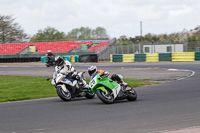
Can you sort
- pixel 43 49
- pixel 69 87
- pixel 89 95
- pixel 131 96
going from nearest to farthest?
1. pixel 131 96
2. pixel 69 87
3. pixel 89 95
4. pixel 43 49

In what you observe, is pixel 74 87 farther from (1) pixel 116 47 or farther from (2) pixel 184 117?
(1) pixel 116 47

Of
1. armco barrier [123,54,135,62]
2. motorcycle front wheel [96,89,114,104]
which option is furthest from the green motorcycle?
armco barrier [123,54,135,62]

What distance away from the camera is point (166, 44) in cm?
4134

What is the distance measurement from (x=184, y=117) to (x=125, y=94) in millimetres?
3161

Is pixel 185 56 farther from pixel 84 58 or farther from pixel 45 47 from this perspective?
pixel 45 47

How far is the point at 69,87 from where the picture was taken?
11281 mm

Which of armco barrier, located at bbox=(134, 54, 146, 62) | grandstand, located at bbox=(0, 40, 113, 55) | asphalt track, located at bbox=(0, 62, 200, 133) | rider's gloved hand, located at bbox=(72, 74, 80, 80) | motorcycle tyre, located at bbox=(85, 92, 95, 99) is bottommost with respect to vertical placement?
motorcycle tyre, located at bbox=(85, 92, 95, 99)

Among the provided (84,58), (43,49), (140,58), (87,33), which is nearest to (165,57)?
(140,58)

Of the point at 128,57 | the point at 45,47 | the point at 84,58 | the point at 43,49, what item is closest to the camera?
the point at 128,57

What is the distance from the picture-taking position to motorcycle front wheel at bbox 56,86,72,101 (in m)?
10.9

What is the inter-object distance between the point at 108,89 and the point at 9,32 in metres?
55.8

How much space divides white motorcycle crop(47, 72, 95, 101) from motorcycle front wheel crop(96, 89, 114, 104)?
1702mm

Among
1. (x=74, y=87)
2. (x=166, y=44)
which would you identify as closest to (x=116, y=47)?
(x=166, y=44)

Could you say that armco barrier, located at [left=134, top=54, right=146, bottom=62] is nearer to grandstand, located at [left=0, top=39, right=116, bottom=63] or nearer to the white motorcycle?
grandstand, located at [left=0, top=39, right=116, bottom=63]
